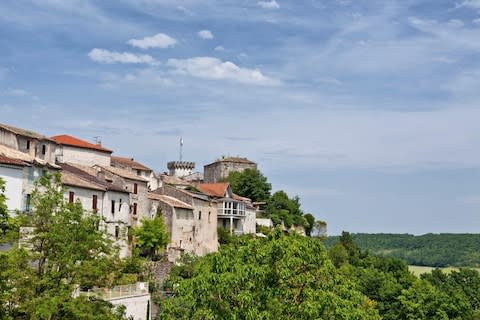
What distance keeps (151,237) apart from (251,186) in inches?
1750

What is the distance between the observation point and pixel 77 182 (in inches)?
2131

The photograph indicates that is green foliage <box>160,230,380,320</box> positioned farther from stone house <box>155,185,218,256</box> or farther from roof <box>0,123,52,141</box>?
stone house <box>155,185,218,256</box>

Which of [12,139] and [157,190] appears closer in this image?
[12,139]

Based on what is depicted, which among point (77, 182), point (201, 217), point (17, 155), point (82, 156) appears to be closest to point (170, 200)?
point (201, 217)

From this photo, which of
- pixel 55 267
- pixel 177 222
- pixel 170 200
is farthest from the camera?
pixel 170 200

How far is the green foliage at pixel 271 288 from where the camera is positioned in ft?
83.6

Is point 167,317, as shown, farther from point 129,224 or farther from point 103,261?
point 129,224

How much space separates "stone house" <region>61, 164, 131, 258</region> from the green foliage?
2548 cm

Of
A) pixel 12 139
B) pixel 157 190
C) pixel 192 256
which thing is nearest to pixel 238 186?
pixel 157 190

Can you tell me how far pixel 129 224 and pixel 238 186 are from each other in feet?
144

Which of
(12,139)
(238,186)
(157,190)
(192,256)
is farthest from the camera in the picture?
(238,186)

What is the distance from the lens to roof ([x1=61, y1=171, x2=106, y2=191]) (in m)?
53.1

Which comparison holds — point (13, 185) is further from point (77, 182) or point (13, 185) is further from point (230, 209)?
point (230, 209)

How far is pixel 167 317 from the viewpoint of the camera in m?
27.2
